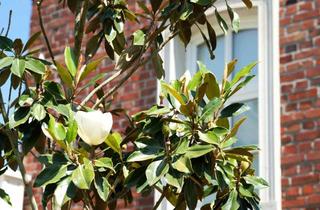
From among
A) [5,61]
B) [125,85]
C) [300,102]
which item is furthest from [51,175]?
[125,85]

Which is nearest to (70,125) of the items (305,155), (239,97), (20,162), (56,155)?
(56,155)

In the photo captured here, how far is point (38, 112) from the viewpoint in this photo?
3.12 m

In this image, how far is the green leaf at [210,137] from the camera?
2.98m

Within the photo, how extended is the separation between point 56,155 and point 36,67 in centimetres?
41

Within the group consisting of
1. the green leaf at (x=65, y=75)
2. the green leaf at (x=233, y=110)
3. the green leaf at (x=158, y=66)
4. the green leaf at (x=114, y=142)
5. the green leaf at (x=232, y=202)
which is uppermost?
the green leaf at (x=158, y=66)

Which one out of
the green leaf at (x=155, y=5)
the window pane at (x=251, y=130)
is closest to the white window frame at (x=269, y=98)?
the window pane at (x=251, y=130)

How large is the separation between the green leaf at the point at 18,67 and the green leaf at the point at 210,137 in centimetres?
70

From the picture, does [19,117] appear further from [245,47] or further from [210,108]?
[245,47]

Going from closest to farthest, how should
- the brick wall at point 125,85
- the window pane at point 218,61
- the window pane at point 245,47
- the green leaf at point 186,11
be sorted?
1. the green leaf at point 186,11
2. the window pane at point 245,47
3. the window pane at point 218,61
4. the brick wall at point 125,85

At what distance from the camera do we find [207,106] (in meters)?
3.05

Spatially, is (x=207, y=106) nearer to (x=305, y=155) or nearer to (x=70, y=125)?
(x=70, y=125)

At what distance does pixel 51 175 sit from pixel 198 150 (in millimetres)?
505

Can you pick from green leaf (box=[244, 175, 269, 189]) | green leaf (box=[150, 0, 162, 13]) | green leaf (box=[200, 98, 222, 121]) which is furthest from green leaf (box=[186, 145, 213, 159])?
green leaf (box=[150, 0, 162, 13])

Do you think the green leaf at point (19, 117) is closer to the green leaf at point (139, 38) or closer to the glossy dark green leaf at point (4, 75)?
the glossy dark green leaf at point (4, 75)
